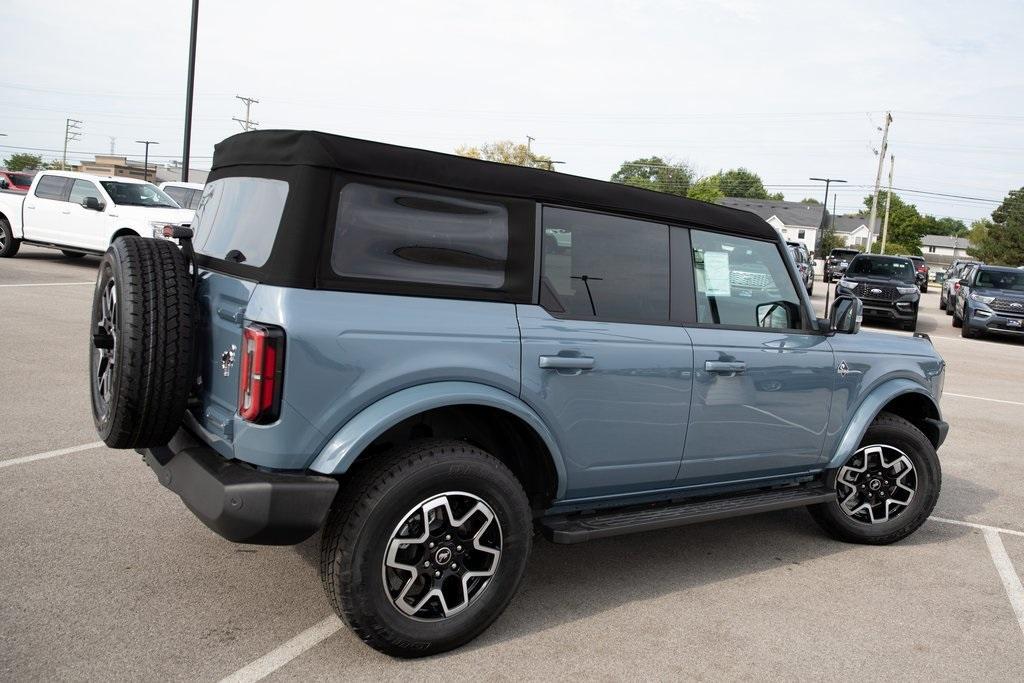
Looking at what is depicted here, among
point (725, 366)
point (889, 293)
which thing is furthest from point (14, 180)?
point (725, 366)

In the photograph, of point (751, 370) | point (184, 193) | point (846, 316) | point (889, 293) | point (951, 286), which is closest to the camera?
point (751, 370)

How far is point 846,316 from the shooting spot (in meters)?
4.70

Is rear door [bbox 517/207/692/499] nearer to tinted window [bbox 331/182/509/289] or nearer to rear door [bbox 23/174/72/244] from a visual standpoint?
tinted window [bbox 331/182/509/289]

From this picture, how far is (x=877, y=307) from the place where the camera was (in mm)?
19875

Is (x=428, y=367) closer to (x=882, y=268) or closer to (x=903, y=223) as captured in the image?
(x=882, y=268)

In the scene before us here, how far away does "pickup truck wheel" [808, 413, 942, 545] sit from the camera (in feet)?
16.3

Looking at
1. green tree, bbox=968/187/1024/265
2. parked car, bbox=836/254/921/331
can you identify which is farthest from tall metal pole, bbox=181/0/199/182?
green tree, bbox=968/187/1024/265

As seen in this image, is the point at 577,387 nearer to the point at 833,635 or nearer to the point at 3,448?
the point at 833,635

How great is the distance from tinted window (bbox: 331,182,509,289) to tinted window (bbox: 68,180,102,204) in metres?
16.3

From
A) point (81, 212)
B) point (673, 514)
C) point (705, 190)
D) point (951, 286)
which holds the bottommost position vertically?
point (673, 514)

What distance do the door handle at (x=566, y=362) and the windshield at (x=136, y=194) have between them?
16.0 metres

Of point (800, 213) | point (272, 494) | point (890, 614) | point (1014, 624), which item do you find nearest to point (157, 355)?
point (272, 494)

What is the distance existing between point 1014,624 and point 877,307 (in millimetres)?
17002

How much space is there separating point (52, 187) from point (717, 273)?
685 inches
